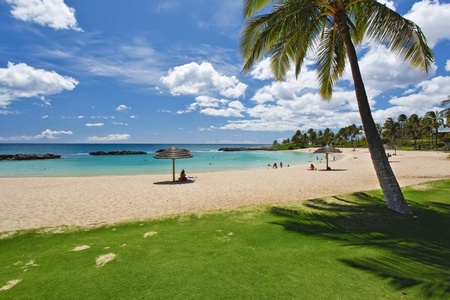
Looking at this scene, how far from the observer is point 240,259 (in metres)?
4.11

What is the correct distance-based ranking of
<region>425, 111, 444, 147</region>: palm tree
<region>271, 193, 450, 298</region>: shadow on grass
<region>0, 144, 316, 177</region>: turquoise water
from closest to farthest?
<region>271, 193, 450, 298</region>: shadow on grass
<region>0, 144, 316, 177</region>: turquoise water
<region>425, 111, 444, 147</region>: palm tree

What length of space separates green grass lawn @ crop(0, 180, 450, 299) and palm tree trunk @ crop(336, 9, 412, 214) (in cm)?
38

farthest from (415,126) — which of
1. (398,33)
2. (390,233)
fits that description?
(390,233)

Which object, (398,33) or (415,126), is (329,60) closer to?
(398,33)

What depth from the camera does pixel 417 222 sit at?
5918 mm

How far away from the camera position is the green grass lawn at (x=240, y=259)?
128 inches

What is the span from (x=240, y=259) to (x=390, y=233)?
3366 mm

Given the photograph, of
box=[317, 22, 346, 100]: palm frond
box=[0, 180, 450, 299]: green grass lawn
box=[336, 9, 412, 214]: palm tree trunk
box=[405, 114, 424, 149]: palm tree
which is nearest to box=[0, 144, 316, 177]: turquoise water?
box=[317, 22, 346, 100]: palm frond

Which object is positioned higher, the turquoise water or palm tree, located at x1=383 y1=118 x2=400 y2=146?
palm tree, located at x1=383 y1=118 x2=400 y2=146

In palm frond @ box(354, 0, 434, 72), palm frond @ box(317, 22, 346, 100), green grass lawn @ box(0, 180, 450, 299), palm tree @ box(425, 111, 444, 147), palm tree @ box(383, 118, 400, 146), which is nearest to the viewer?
green grass lawn @ box(0, 180, 450, 299)

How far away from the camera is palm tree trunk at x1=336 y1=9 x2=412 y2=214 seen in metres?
6.64

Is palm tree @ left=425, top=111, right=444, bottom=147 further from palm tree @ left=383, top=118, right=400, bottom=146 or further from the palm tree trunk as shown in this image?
the palm tree trunk

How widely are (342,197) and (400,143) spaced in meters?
88.2

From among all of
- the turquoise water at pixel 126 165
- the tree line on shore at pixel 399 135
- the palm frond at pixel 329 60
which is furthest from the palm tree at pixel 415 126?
the palm frond at pixel 329 60
